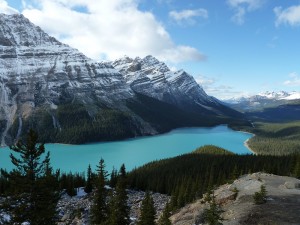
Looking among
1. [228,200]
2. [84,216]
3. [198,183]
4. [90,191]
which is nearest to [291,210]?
[228,200]

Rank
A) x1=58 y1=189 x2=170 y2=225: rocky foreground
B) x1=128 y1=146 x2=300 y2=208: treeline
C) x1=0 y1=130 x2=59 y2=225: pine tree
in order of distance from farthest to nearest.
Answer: x1=128 y1=146 x2=300 y2=208: treeline → x1=58 y1=189 x2=170 y2=225: rocky foreground → x1=0 y1=130 x2=59 y2=225: pine tree

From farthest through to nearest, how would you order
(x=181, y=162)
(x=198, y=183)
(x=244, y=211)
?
(x=181, y=162) < (x=198, y=183) < (x=244, y=211)

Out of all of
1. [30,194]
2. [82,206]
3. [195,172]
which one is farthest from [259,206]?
[195,172]

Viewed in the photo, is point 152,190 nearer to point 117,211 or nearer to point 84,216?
point 84,216

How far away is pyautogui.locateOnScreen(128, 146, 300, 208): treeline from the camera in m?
90.0

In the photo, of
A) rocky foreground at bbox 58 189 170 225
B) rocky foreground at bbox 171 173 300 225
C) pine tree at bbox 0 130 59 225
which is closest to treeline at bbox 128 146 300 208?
rocky foreground at bbox 58 189 170 225

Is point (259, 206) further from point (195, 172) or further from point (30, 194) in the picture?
point (195, 172)

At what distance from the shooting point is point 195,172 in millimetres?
129375

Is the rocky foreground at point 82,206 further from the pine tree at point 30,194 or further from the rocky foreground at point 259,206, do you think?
the pine tree at point 30,194

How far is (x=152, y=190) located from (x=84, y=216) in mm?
41066

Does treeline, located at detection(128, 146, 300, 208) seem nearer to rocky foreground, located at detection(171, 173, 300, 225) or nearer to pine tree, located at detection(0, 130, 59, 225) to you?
rocky foreground, located at detection(171, 173, 300, 225)

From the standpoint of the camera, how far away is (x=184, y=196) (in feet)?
271

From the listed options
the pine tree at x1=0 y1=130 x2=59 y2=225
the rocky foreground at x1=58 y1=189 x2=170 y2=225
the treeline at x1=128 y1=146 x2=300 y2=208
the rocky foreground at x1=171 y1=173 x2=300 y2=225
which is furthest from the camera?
the treeline at x1=128 y1=146 x2=300 y2=208

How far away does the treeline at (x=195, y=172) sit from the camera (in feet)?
295
